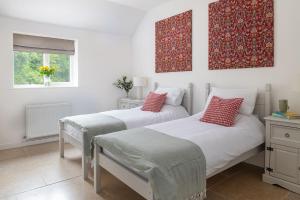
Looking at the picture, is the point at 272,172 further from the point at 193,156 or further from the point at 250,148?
the point at 193,156

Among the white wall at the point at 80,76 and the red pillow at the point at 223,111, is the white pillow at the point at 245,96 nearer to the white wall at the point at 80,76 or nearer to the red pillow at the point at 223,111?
the red pillow at the point at 223,111

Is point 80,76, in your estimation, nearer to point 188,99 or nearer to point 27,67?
point 27,67

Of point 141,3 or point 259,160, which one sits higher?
point 141,3

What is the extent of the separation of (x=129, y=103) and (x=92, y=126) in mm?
1746

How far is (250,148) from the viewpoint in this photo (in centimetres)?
228

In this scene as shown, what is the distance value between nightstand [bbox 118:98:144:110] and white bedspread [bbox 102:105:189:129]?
0.59 metres

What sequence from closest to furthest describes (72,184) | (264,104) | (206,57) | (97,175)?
(97,175)
(72,184)
(264,104)
(206,57)

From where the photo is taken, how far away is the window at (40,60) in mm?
3693

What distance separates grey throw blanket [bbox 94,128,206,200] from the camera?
1509 millimetres

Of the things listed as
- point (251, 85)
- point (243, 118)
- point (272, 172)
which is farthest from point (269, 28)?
point (272, 172)

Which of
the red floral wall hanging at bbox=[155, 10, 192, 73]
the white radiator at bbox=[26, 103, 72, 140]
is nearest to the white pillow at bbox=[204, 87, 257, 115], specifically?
the red floral wall hanging at bbox=[155, 10, 192, 73]

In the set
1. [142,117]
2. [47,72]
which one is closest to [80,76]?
[47,72]

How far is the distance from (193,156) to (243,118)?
1148mm

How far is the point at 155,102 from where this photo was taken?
3484 mm
